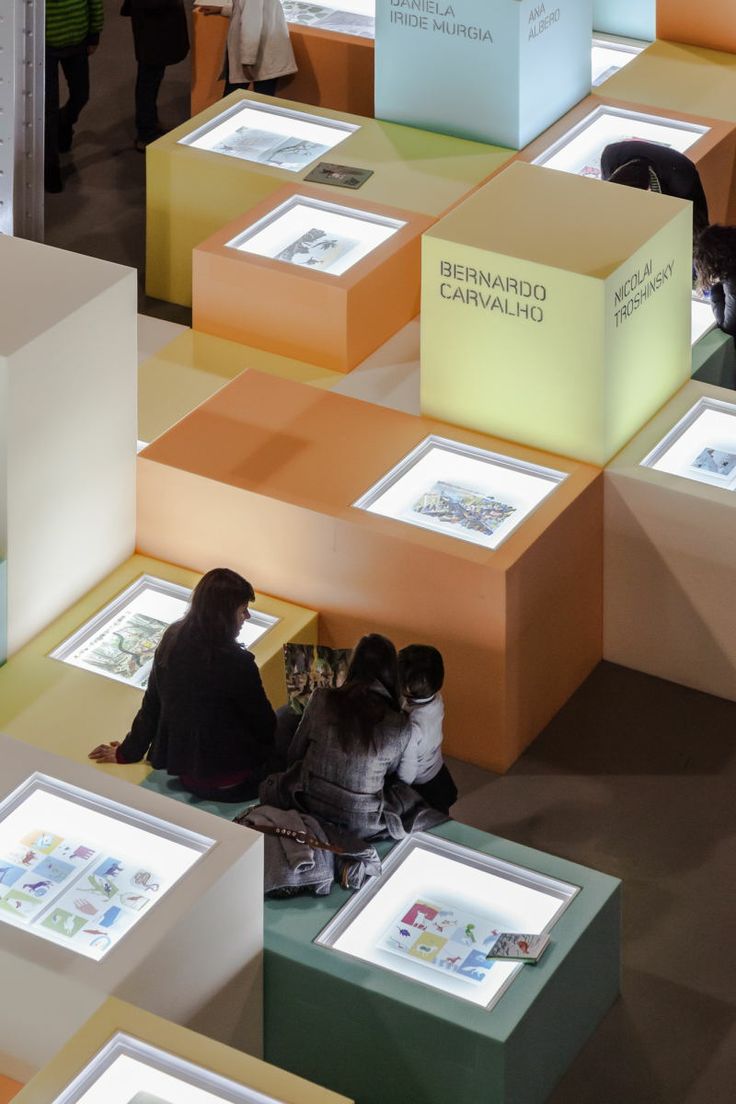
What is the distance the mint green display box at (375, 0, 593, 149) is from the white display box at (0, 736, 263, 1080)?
18.1 feet

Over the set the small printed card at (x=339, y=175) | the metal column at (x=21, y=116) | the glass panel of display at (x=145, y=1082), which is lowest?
the small printed card at (x=339, y=175)

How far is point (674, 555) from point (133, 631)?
83.4 inches

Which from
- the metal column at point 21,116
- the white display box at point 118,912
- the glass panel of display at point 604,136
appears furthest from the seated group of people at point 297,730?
the glass panel of display at point 604,136

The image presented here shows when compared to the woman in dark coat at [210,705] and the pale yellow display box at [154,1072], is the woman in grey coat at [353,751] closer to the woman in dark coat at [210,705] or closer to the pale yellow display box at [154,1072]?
the woman in dark coat at [210,705]

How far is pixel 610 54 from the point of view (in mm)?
12820

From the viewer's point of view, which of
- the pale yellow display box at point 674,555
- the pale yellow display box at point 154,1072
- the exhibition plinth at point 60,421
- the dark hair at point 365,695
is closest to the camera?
the pale yellow display box at point 154,1072

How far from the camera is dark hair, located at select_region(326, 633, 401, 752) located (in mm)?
6777

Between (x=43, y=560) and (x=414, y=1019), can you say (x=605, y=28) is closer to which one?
(x=43, y=560)

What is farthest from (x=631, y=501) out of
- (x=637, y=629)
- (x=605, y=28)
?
(x=605, y=28)

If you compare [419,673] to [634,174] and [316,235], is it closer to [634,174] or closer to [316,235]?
A: [316,235]

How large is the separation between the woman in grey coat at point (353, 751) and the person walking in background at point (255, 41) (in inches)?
248

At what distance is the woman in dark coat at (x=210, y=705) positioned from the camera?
709cm

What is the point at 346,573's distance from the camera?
27.3 ft

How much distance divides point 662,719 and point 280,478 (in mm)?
1765
